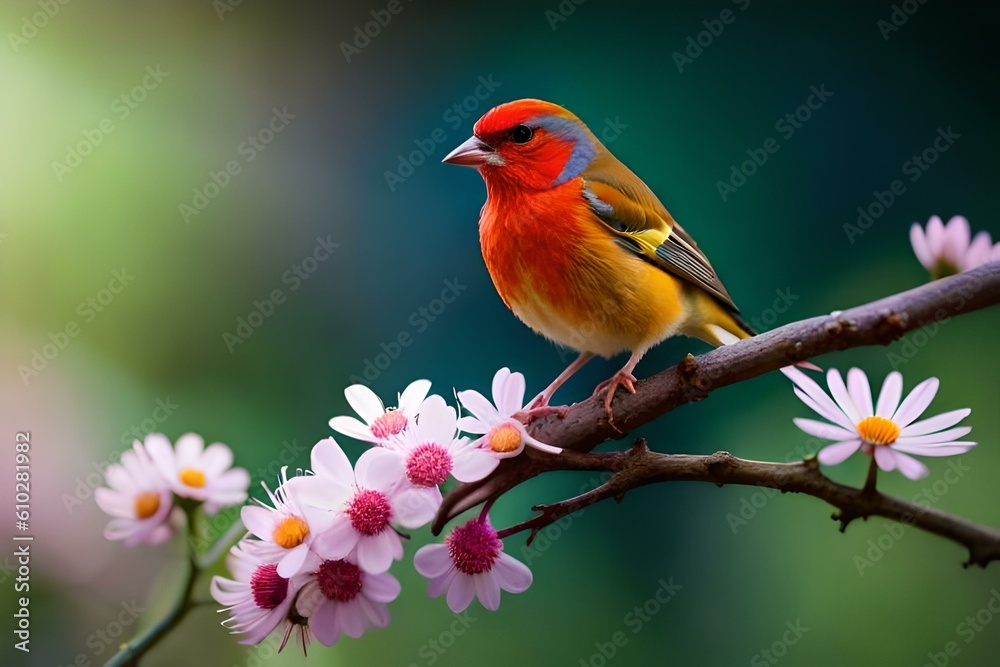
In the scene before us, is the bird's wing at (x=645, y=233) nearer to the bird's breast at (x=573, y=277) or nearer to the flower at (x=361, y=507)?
the bird's breast at (x=573, y=277)

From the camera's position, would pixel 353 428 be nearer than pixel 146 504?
Yes

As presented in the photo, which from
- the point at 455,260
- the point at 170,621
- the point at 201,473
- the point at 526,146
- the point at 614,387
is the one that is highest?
the point at 526,146

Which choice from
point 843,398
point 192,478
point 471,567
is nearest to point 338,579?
point 471,567

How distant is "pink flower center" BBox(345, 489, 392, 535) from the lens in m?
0.72

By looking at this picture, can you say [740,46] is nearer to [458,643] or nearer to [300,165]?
[300,165]

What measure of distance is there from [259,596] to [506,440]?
0.29 meters

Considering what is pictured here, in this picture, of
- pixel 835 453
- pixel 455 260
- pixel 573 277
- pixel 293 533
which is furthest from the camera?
pixel 455 260

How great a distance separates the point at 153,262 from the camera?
1.17 m

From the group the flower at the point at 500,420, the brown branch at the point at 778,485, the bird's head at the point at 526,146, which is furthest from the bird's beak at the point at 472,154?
the brown branch at the point at 778,485

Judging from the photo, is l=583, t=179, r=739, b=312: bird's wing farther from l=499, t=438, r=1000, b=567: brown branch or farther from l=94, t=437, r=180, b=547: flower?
l=94, t=437, r=180, b=547: flower

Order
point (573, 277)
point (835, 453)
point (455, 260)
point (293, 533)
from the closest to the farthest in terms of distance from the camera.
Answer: point (835, 453), point (293, 533), point (573, 277), point (455, 260)

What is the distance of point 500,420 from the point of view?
75 centimetres

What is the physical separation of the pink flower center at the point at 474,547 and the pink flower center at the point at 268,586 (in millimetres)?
164

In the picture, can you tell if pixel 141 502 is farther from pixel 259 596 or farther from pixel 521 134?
pixel 521 134
